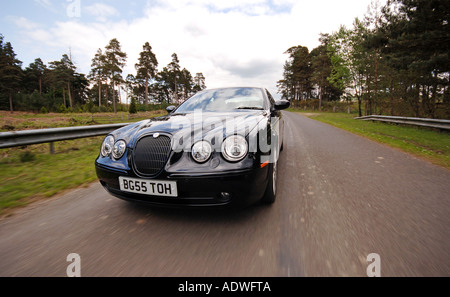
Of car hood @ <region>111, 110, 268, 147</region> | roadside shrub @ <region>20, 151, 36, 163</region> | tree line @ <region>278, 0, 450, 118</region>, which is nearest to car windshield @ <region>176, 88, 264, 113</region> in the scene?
car hood @ <region>111, 110, 268, 147</region>

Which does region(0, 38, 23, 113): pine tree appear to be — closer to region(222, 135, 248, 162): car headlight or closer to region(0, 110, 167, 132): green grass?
region(0, 110, 167, 132): green grass

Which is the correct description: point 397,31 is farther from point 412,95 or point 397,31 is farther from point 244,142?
point 244,142

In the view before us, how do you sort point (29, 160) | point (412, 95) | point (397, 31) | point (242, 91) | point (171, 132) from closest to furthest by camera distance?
point (171, 132) → point (242, 91) → point (29, 160) → point (397, 31) → point (412, 95)

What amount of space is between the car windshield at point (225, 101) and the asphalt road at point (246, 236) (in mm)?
1447

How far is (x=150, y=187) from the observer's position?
5.78 ft

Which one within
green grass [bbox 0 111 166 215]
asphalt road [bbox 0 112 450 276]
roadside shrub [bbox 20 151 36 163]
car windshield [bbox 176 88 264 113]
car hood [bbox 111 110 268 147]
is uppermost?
car windshield [bbox 176 88 264 113]

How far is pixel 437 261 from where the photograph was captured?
141cm

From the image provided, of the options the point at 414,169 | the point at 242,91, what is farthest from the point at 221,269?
the point at 414,169

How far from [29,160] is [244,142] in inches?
201

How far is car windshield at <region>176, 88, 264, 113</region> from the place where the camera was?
10.5 feet

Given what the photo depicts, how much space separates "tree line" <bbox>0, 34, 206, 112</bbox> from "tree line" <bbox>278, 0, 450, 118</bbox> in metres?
32.1

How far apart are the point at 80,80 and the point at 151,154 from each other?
80853 mm

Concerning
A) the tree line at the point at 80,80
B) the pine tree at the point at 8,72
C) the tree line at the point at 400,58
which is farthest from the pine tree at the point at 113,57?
the tree line at the point at 400,58
